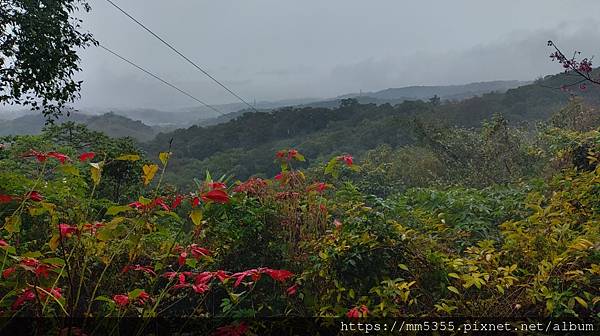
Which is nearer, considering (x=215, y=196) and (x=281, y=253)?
(x=215, y=196)

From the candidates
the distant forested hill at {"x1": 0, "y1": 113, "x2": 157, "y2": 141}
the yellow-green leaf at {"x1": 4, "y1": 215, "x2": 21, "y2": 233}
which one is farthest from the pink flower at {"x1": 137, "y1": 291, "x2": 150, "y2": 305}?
the distant forested hill at {"x1": 0, "y1": 113, "x2": 157, "y2": 141}

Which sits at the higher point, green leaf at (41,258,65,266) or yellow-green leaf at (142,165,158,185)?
yellow-green leaf at (142,165,158,185)

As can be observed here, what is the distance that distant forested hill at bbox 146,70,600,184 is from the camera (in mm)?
20625

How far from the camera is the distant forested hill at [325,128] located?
20.6 m

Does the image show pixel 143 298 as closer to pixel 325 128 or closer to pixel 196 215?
pixel 196 215

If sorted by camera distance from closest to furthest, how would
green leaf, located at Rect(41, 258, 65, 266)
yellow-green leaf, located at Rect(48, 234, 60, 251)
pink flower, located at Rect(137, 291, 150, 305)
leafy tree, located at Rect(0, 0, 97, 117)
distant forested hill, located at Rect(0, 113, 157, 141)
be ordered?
1. green leaf, located at Rect(41, 258, 65, 266)
2. yellow-green leaf, located at Rect(48, 234, 60, 251)
3. pink flower, located at Rect(137, 291, 150, 305)
4. leafy tree, located at Rect(0, 0, 97, 117)
5. distant forested hill, located at Rect(0, 113, 157, 141)

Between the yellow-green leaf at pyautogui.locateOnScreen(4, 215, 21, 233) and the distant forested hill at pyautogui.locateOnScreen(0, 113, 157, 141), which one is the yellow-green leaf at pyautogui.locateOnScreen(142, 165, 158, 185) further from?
the distant forested hill at pyautogui.locateOnScreen(0, 113, 157, 141)

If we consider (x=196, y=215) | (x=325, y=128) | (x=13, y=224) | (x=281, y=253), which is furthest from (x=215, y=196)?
(x=325, y=128)

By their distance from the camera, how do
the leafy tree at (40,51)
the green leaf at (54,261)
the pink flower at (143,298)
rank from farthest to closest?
the leafy tree at (40,51) → the pink flower at (143,298) → the green leaf at (54,261)

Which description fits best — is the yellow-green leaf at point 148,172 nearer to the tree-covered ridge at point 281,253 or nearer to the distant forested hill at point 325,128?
the tree-covered ridge at point 281,253

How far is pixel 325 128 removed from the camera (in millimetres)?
29281

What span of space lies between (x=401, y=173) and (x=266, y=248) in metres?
11.0

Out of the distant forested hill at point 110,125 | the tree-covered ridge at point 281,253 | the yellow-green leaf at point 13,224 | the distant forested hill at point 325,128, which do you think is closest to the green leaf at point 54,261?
the tree-covered ridge at point 281,253

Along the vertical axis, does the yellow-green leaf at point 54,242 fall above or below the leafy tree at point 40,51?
below
